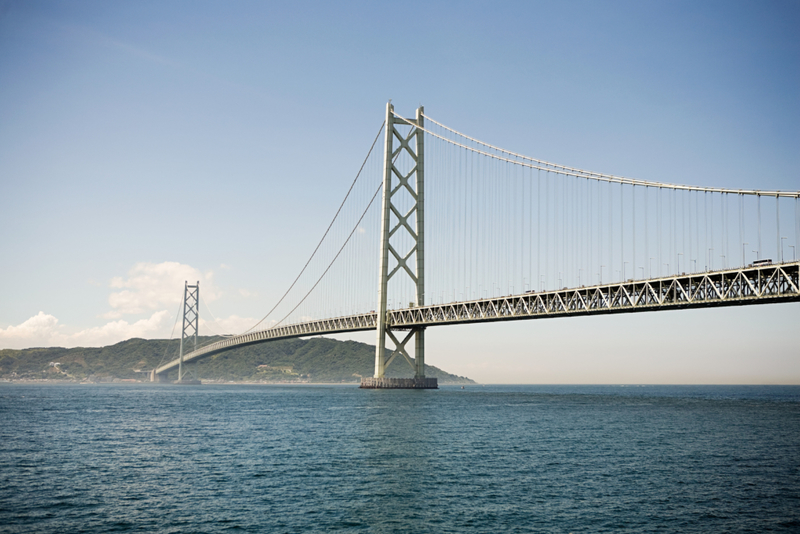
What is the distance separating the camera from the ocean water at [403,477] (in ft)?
55.3

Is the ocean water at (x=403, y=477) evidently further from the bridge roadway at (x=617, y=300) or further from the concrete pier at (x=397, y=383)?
the concrete pier at (x=397, y=383)

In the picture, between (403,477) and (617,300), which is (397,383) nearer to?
(617,300)

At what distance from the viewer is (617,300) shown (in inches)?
2112

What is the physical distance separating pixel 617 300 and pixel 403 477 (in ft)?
118

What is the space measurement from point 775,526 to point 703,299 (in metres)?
32.5

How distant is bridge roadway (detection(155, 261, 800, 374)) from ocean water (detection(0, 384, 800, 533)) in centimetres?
855

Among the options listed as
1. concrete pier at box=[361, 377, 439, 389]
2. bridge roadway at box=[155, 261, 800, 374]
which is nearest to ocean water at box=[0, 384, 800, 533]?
bridge roadway at box=[155, 261, 800, 374]

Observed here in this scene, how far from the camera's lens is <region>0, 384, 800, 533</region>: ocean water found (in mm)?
16844

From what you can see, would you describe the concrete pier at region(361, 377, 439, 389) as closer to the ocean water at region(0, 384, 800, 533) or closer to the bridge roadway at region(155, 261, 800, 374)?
the bridge roadway at region(155, 261, 800, 374)

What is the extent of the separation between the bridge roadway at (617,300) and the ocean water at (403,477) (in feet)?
28.1

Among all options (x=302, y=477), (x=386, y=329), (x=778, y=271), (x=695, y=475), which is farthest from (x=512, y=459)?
(x=386, y=329)

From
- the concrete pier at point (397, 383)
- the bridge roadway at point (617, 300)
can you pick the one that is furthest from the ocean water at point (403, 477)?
the concrete pier at point (397, 383)

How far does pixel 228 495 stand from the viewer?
64.4 feet

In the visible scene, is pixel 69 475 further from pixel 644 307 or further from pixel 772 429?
pixel 644 307
